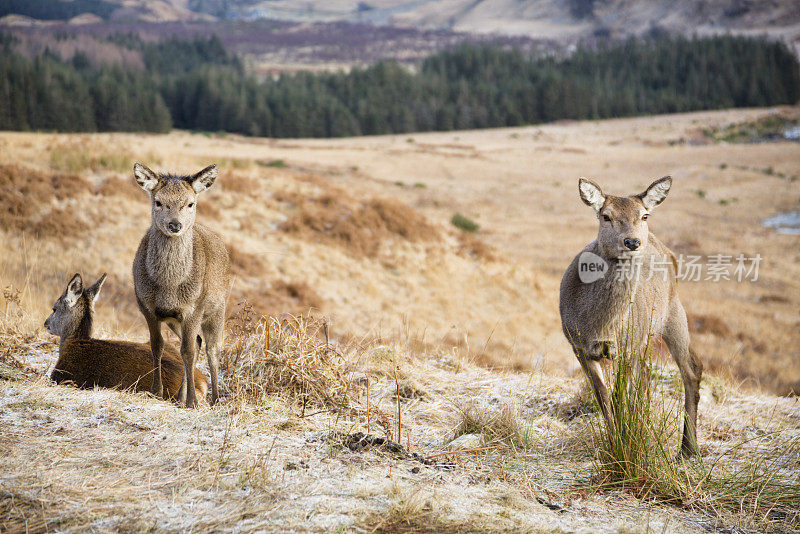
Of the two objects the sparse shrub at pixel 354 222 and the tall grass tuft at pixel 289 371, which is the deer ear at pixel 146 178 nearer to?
the tall grass tuft at pixel 289 371

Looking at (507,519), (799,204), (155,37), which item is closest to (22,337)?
(507,519)

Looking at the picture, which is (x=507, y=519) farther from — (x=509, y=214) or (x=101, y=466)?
(x=509, y=214)

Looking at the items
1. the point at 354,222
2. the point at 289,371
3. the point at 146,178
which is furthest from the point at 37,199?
the point at 289,371

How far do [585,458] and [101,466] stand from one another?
3.35 meters

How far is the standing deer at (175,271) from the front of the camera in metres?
5.21

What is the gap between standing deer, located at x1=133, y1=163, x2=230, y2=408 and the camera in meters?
5.21

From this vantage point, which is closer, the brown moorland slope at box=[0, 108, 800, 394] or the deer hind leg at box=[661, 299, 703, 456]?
the deer hind leg at box=[661, 299, 703, 456]

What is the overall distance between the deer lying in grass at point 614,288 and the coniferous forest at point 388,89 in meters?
62.4

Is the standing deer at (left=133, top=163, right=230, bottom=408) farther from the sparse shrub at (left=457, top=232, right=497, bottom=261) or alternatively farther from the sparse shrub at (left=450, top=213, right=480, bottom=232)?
the sparse shrub at (left=450, top=213, right=480, bottom=232)

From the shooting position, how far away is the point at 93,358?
562 cm

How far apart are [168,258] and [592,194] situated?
11.7ft

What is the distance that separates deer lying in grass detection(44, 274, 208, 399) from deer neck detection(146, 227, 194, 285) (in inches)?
36.7

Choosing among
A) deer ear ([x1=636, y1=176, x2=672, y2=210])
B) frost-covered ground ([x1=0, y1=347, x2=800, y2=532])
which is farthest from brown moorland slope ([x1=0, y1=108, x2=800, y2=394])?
deer ear ([x1=636, y1=176, x2=672, y2=210])

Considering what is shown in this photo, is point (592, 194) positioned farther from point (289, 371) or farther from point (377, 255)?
point (377, 255)
